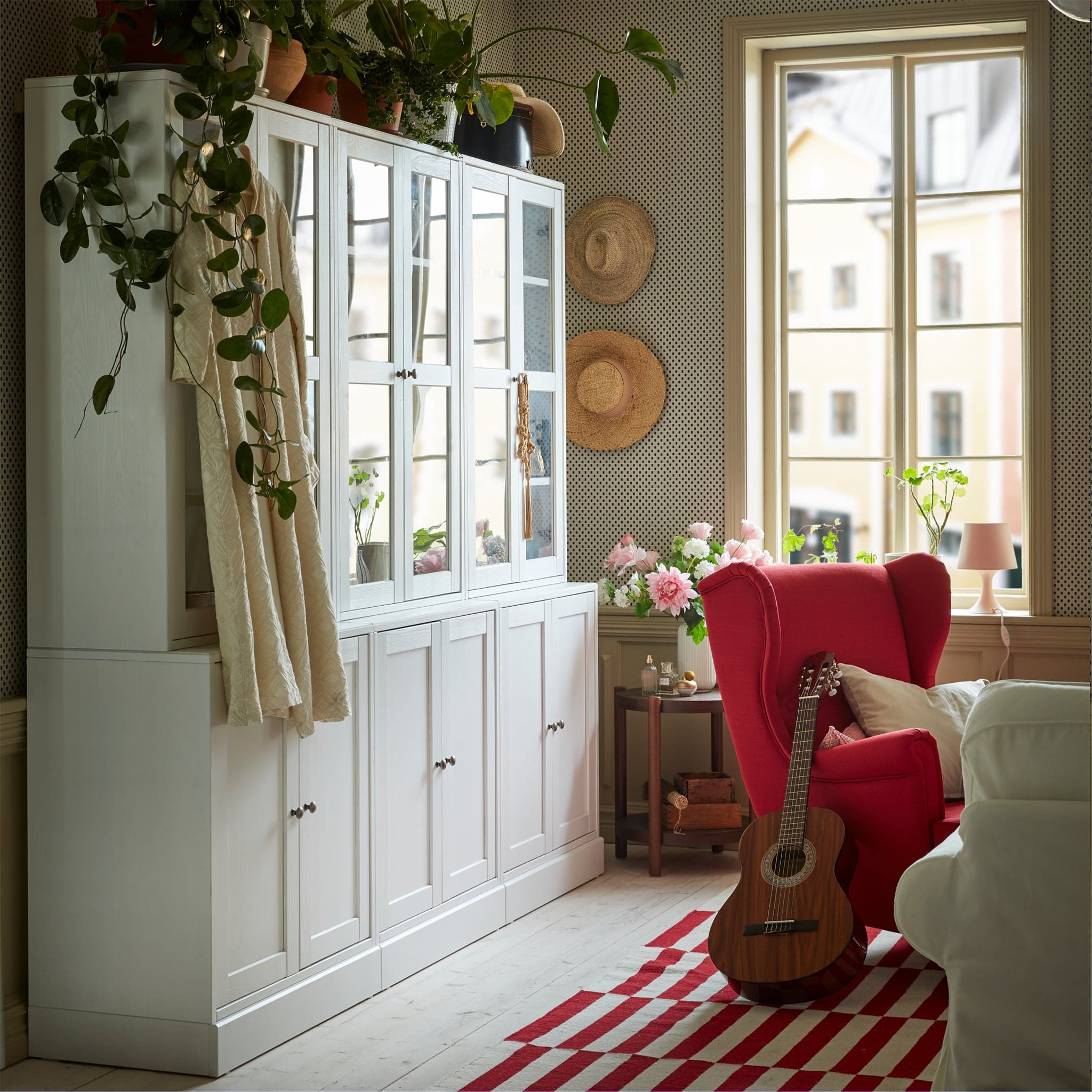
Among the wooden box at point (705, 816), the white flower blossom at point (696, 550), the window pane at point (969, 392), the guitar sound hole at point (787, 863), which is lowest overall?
the wooden box at point (705, 816)

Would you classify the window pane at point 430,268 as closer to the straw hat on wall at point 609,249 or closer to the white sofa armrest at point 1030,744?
the straw hat on wall at point 609,249

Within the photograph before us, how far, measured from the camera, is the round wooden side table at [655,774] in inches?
166

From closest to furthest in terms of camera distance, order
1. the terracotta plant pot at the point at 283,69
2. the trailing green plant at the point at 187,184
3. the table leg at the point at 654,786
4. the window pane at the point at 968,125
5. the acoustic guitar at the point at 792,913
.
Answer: the trailing green plant at the point at 187,184, the terracotta plant pot at the point at 283,69, the acoustic guitar at the point at 792,913, the table leg at the point at 654,786, the window pane at the point at 968,125

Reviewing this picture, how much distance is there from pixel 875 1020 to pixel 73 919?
5.67ft

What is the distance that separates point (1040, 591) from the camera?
14.4 feet

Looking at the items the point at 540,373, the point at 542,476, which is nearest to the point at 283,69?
the point at 540,373

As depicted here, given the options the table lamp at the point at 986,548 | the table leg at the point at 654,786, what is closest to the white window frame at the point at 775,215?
the table lamp at the point at 986,548

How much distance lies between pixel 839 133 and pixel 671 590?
178 centimetres

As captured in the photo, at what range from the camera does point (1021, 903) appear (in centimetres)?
202

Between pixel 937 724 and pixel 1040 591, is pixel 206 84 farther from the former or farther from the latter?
pixel 1040 591

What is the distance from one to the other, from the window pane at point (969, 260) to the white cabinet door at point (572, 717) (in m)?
1.64

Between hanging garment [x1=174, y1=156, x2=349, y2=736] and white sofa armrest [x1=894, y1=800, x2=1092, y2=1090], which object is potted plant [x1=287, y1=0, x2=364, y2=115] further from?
white sofa armrest [x1=894, y1=800, x2=1092, y2=1090]

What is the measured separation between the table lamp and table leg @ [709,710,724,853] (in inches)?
36.2

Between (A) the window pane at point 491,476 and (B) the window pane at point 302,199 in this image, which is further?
(A) the window pane at point 491,476
